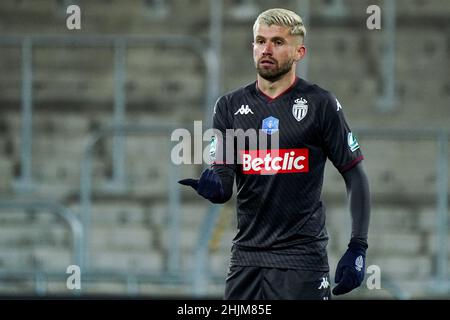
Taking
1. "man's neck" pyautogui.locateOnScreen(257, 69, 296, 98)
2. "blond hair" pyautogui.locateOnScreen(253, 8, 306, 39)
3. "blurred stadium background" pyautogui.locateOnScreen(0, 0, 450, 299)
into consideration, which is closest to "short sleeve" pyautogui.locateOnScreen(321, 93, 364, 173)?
"man's neck" pyautogui.locateOnScreen(257, 69, 296, 98)

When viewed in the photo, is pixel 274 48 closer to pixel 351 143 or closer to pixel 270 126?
pixel 270 126

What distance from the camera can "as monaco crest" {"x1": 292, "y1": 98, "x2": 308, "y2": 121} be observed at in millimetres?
4331

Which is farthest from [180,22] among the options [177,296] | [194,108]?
[177,296]

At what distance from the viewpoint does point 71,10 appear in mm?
9969

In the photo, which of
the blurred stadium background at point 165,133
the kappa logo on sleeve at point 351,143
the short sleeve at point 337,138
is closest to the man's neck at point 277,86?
the short sleeve at point 337,138

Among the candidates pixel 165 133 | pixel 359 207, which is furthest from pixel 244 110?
pixel 165 133

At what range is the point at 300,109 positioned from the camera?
14.2ft

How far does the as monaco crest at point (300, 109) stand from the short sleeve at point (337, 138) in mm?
66

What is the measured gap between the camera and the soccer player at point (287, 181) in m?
4.29

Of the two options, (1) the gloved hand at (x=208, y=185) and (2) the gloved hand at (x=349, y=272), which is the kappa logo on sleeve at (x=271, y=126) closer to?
(1) the gloved hand at (x=208, y=185)

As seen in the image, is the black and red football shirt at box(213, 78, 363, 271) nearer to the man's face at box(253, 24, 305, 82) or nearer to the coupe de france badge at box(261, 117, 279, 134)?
the coupe de france badge at box(261, 117, 279, 134)

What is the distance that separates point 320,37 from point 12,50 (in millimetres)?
2487

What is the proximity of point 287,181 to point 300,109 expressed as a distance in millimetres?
261

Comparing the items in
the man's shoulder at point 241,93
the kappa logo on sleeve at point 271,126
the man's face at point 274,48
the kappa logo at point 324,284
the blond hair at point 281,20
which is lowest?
the kappa logo at point 324,284
